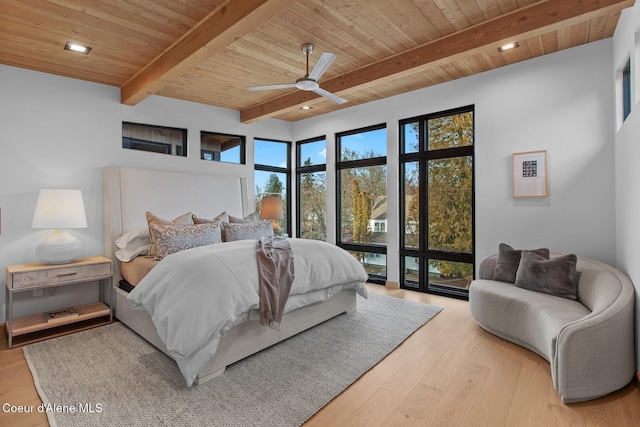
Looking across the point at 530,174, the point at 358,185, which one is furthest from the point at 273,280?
the point at 358,185

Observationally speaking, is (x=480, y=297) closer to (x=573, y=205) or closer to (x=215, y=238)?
(x=573, y=205)

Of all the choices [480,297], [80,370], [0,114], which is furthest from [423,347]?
[0,114]

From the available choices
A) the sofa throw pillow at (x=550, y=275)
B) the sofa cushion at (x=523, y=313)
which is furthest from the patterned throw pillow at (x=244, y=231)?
the sofa throw pillow at (x=550, y=275)

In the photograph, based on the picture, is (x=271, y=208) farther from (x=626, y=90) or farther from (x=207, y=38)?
(x=626, y=90)

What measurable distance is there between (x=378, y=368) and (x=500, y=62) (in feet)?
11.8

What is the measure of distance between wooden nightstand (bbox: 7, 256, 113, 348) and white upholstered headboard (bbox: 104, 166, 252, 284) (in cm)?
35

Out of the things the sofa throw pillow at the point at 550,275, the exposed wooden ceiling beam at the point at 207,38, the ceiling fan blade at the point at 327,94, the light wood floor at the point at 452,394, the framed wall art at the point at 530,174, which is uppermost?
the exposed wooden ceiling beam at the point at 207,38

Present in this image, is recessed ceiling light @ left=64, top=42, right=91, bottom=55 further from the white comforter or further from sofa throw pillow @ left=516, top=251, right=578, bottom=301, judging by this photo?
sofa throw pillow @ left=516, top=251, right=578, bottom=301

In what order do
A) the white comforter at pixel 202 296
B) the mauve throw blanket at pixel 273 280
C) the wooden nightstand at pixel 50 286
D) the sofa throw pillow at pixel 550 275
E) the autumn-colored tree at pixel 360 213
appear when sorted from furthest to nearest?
the autumn-colored tree at pixel 360 213 < the wooden nightstand at pixel 50 286 < the sofa throw pillow at pixel 550 275 < the mauve throw blanket at pixel 273 280 < the white comforter at pixel 202 296

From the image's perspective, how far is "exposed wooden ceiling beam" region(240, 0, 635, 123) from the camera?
8.39 feet

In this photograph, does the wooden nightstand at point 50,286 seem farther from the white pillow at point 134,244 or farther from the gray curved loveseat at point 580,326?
the gray curved loveseat at point 580,326

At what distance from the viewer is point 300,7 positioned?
2.66 m

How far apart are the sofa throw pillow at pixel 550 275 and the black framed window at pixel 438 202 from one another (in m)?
1.08

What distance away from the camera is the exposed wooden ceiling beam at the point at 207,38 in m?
2.31
